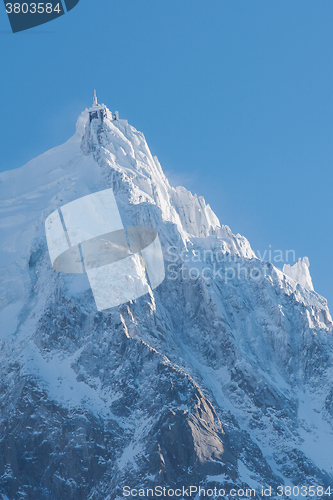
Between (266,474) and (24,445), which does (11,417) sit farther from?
(266,474)

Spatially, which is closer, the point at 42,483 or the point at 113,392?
the point at 42,483

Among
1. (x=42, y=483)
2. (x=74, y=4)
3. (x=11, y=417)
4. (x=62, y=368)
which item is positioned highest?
(x=74, y=4)

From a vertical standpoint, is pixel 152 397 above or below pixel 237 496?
above

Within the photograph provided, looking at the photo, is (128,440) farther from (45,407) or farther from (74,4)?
(74,4)

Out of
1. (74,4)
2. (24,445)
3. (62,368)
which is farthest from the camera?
(62,368)

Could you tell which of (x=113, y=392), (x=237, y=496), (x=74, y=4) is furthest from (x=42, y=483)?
(x=74, y=4)

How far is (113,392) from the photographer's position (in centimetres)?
19475

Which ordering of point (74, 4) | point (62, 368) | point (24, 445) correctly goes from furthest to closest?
point (62, 368), point (24, 445), point (74, 4)

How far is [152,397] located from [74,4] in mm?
81949

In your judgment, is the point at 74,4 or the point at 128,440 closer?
the point at 74,4

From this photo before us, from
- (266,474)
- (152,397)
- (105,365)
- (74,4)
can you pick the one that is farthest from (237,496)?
(74,4)

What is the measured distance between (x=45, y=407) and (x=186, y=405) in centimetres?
2953

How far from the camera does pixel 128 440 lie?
187125 mm

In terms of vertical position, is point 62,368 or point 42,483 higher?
point 62,368
